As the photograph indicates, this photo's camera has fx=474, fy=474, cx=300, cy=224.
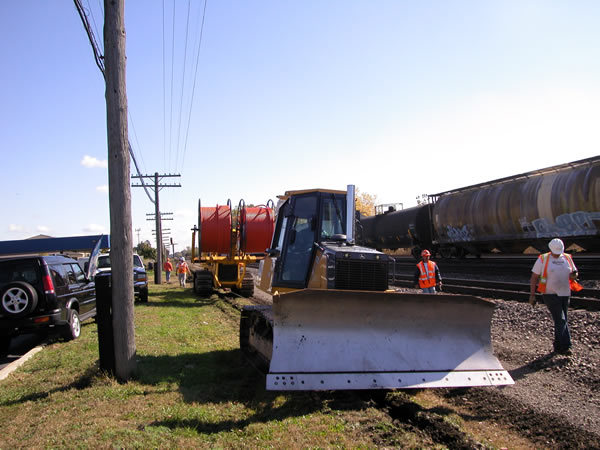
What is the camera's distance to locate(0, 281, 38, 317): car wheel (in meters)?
8.05

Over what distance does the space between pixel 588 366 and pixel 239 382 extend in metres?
4.65

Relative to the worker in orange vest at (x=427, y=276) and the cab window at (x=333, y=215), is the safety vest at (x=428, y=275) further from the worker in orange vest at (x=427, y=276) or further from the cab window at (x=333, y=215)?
the cab window at (x=333, y=215)

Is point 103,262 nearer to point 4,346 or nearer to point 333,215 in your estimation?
point 4,346

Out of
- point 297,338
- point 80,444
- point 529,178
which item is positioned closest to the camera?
point 80,444

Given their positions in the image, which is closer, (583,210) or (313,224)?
(313,224)

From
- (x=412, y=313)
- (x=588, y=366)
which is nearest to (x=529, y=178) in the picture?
(x=588, y=366)

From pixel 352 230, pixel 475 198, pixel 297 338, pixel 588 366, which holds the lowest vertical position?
pixel 588 366

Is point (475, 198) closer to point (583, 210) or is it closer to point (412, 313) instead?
point (583, 210)

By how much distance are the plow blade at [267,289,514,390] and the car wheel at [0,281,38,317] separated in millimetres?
5338

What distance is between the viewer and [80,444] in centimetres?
405

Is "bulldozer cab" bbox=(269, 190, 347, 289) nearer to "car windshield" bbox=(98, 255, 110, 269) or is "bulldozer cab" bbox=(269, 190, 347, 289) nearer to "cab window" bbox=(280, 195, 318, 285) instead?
"cab window" bbox=(280, 195, 318, 285)

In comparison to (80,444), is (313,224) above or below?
above

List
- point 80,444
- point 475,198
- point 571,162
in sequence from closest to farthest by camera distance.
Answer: point 80,444 < point 571,162 < point 475,198

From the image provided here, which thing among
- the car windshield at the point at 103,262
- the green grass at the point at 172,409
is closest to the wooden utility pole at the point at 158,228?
the car windshield at the point at 103,262
